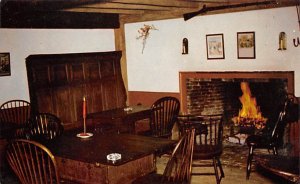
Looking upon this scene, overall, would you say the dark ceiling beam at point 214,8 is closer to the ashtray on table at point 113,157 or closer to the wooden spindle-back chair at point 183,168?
the wooden spindle-back chair at point 183,168

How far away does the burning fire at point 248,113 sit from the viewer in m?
6.04

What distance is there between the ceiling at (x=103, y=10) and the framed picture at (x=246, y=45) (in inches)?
15.7

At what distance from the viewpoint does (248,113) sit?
6.21m

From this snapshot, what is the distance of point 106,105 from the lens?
24.0 feet

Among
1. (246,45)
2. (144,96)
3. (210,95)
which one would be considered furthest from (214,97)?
(144,96)

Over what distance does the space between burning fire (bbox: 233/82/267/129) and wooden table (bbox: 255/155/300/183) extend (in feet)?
11.4

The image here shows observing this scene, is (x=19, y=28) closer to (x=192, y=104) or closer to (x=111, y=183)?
(x=192, y=104)

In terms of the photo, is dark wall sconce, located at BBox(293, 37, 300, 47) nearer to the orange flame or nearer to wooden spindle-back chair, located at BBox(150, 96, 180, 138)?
the orange flame

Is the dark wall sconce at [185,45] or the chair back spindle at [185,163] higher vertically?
the dark wall sconce at [185,45]

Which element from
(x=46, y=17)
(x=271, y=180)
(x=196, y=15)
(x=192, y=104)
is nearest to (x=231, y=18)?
(x=196, y=15)

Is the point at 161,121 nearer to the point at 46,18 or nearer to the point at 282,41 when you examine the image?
the point at 282,41

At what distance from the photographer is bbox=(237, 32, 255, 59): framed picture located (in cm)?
556

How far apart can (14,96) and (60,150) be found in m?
3.06

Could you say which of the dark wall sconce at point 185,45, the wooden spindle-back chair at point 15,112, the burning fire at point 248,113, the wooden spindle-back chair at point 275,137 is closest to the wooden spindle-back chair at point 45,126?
the wooden spindle-back chair at point 15,112
